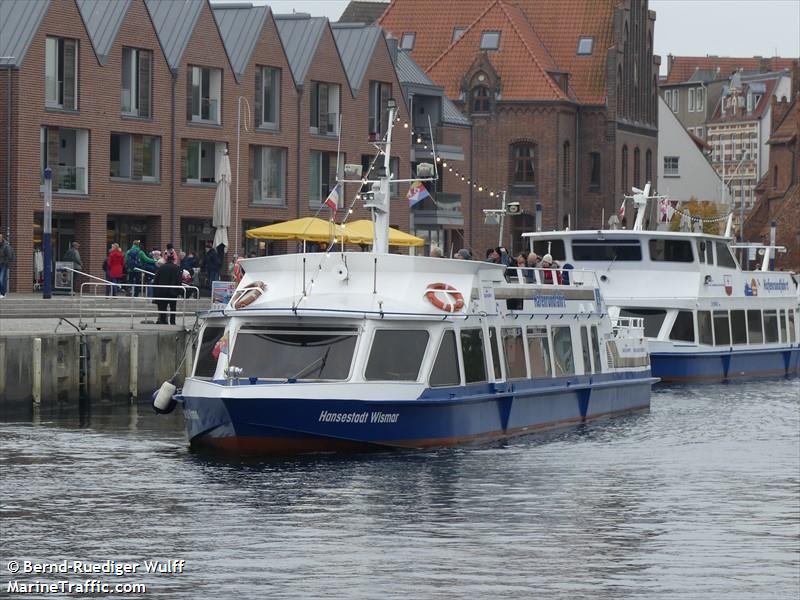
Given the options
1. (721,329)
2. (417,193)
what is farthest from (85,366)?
(721,329)

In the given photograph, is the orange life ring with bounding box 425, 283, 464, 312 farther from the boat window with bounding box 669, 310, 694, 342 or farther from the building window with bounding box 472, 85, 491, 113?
the building window with bounding box 472, 85, 491, 113

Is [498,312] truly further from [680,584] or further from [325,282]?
[680,584]

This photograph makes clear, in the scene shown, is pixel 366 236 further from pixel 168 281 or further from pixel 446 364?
pixel 446 364

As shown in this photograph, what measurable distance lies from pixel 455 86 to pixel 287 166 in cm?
2712

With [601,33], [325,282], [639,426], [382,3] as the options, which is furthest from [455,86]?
[325,282]

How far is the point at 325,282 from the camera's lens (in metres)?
28.8

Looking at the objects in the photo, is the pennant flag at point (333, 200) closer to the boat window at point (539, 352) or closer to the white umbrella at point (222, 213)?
the boat window at point (539, 352)

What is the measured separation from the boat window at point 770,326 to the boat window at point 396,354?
24462 millimetres

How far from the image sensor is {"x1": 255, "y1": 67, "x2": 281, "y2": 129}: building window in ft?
239

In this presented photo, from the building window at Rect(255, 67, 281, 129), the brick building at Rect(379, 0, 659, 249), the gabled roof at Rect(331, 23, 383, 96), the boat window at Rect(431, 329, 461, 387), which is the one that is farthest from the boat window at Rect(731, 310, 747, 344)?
the brick building at Rect(379, 0, 659, 249)

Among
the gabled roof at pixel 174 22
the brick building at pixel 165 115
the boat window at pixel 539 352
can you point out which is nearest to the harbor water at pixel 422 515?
the boat window at pixel 539 352

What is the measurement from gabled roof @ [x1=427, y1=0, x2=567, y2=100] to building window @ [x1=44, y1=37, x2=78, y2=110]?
129 feet

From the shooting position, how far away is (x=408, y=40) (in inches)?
4149

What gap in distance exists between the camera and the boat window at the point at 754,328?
49.7 m
